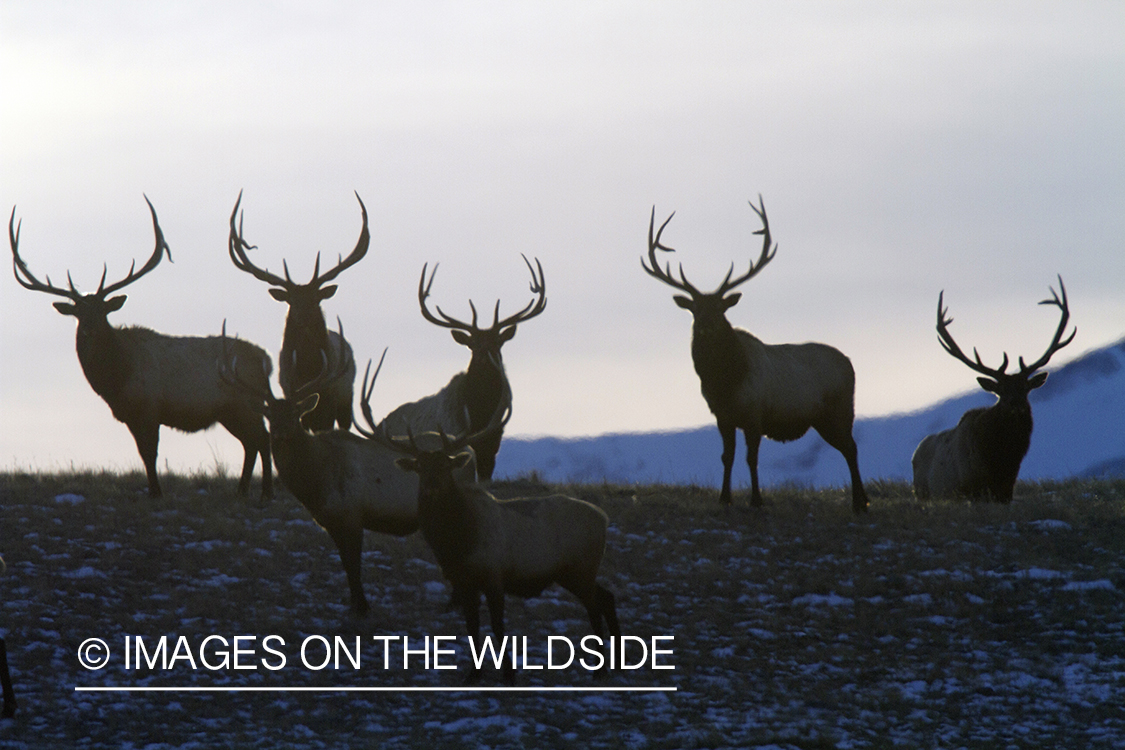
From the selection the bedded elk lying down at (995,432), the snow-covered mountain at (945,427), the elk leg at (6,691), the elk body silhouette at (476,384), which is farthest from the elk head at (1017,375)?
the snow-covered mountain at (945,427)

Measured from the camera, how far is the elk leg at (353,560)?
447 inches

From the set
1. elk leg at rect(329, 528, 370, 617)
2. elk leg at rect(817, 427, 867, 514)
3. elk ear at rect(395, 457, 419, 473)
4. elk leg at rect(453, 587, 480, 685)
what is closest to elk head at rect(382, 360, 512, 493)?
elk ear at rect(395, 457, 419, 473)

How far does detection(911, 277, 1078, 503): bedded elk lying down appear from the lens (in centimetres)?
1605

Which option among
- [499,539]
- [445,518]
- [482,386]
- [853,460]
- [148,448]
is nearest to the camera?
[445,518]

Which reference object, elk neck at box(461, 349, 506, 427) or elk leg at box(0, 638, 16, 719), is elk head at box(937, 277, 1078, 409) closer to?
elk neck at box(461, 349, 506, 427)

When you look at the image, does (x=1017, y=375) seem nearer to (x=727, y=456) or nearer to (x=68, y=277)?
(x=727, y=456)

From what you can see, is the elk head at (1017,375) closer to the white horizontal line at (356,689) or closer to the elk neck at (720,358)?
the elk neck at (720,358)

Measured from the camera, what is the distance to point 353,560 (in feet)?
37.3

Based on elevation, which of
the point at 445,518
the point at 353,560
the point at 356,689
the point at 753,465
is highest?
the point at 753,465

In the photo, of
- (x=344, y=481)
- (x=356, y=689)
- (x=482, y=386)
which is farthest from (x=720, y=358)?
(x=356, y=689)

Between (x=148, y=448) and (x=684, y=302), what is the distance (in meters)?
6.39

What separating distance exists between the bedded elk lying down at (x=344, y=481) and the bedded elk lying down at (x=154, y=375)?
353cm

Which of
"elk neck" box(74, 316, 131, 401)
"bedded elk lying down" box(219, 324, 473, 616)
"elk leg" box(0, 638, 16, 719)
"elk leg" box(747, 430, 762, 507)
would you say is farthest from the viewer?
"elk leg" box(747, 430, 762, 507)

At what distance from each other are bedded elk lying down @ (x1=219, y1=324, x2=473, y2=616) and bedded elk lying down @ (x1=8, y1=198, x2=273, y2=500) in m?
3.53
